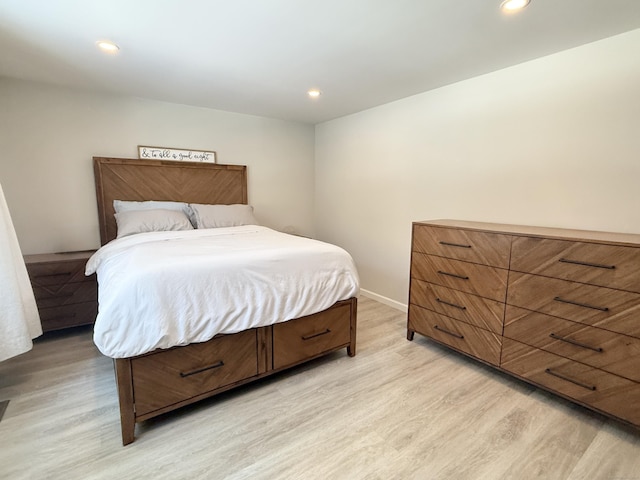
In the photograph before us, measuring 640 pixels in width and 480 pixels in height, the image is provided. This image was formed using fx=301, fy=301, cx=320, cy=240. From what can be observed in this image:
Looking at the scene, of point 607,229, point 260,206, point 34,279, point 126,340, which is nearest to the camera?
point 126,340

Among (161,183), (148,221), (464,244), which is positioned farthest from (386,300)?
(161,183)

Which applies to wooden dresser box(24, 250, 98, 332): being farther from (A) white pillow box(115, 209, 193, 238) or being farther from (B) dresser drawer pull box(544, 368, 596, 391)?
(B) dresser drawer pull box(544, 368, 596, 391)

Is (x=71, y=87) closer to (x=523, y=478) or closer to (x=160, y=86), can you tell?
(x=160, y=86)

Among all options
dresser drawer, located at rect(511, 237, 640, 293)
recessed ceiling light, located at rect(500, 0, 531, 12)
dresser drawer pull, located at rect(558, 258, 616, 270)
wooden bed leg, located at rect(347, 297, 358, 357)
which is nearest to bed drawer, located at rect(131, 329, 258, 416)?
wooden bed leg, located at rect(347, 297, 358, 357)

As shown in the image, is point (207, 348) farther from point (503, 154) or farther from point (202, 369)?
point (503, 154)

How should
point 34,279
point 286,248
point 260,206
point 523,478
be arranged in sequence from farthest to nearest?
1. point 260,206
2. point 34,279
3. point 286,248
4. point 523,478

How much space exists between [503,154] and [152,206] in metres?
3.23

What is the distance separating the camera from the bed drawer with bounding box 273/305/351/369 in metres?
1.99

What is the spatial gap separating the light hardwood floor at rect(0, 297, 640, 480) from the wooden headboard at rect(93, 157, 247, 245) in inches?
61.6

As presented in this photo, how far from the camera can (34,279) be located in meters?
2.43

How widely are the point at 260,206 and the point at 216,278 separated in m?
2.41

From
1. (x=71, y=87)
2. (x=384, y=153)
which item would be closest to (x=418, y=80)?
(x=384, y=153)

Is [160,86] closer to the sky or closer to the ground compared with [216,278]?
closer to the sky

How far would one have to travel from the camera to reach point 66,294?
2.56 m
